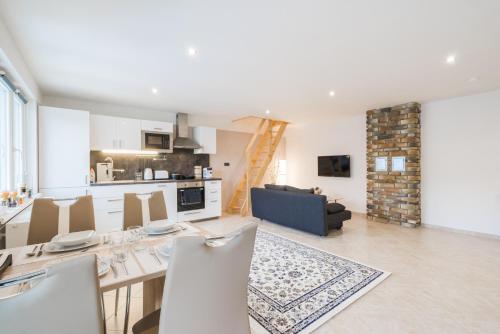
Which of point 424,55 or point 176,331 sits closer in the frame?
point 176,331

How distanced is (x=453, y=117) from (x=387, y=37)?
10.8 feet

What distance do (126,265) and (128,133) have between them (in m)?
3.87

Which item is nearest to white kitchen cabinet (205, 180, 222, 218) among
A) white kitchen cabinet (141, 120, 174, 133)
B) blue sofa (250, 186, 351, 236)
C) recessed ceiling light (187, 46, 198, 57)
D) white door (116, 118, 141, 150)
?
blue sofa (250, 186, 351, 236)

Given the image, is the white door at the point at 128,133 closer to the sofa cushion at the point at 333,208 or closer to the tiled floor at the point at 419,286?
the tiled floor at the point at 419,286

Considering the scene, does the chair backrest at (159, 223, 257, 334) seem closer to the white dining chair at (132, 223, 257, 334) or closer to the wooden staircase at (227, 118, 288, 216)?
the white dining chair at (132, 223, 257, 334)

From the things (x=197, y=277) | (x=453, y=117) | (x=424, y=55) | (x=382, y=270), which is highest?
(x=424, y=55)

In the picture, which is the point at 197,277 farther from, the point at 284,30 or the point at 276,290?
the point at 284,30

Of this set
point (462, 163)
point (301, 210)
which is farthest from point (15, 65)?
point (462, 163)

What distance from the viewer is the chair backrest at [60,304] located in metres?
0.64

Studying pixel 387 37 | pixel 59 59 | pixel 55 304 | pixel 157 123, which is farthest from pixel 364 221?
pixel 59 59

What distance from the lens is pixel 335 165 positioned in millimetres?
6219

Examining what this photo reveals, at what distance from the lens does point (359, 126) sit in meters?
5.82

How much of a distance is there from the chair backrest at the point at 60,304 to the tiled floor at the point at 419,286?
4.82 feet

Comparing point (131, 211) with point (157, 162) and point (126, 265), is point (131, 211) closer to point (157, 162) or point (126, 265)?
point (126, 265)
